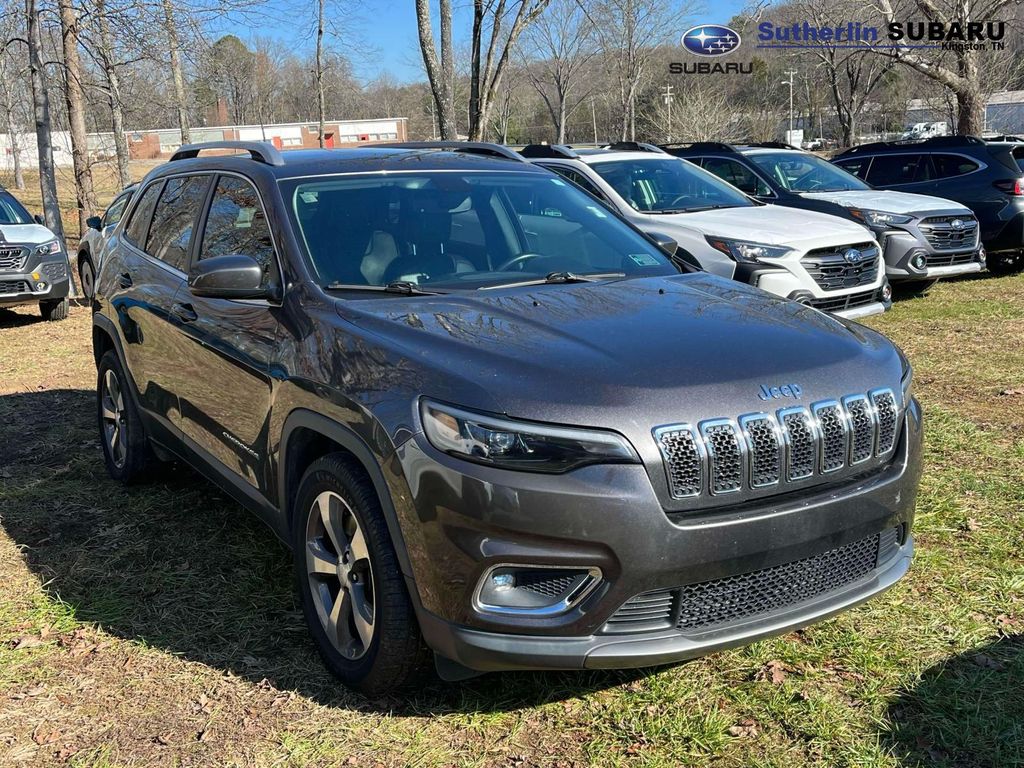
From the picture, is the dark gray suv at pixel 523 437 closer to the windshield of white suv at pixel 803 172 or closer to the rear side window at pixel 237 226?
the rear side window at pixel 237 226

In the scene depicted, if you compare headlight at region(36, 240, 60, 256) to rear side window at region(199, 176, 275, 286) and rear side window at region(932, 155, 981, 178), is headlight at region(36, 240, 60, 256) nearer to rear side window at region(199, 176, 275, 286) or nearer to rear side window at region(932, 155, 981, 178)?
rear side window at region(199, 176, 275, 286)

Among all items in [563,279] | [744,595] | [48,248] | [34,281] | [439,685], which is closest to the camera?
[744,595]

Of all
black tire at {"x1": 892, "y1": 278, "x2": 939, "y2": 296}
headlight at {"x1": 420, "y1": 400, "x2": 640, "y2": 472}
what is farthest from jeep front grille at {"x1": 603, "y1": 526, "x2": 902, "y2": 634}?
black tire at {"x1": 892, "y1": 278, "x2": 939, "y2": 296}

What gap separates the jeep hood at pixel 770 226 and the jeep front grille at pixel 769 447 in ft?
18.2

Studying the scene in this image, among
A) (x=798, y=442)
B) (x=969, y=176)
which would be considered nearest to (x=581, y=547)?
(x=798, y=442)

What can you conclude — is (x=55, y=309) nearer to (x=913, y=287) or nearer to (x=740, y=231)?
(x=740, y=231)

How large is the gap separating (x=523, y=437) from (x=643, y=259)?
5.90 ft

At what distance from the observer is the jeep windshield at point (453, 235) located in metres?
3.62

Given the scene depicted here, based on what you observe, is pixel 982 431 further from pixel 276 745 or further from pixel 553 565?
pixel 276 745

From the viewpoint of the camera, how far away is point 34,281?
11.1 m

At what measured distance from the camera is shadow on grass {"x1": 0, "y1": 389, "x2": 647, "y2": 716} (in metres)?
3.22

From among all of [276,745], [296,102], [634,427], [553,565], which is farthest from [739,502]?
[296,102]

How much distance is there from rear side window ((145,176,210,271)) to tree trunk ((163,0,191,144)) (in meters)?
10.8

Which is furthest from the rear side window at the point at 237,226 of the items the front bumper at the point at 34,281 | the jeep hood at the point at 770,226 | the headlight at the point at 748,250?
the front bumper at the point at 34,281
